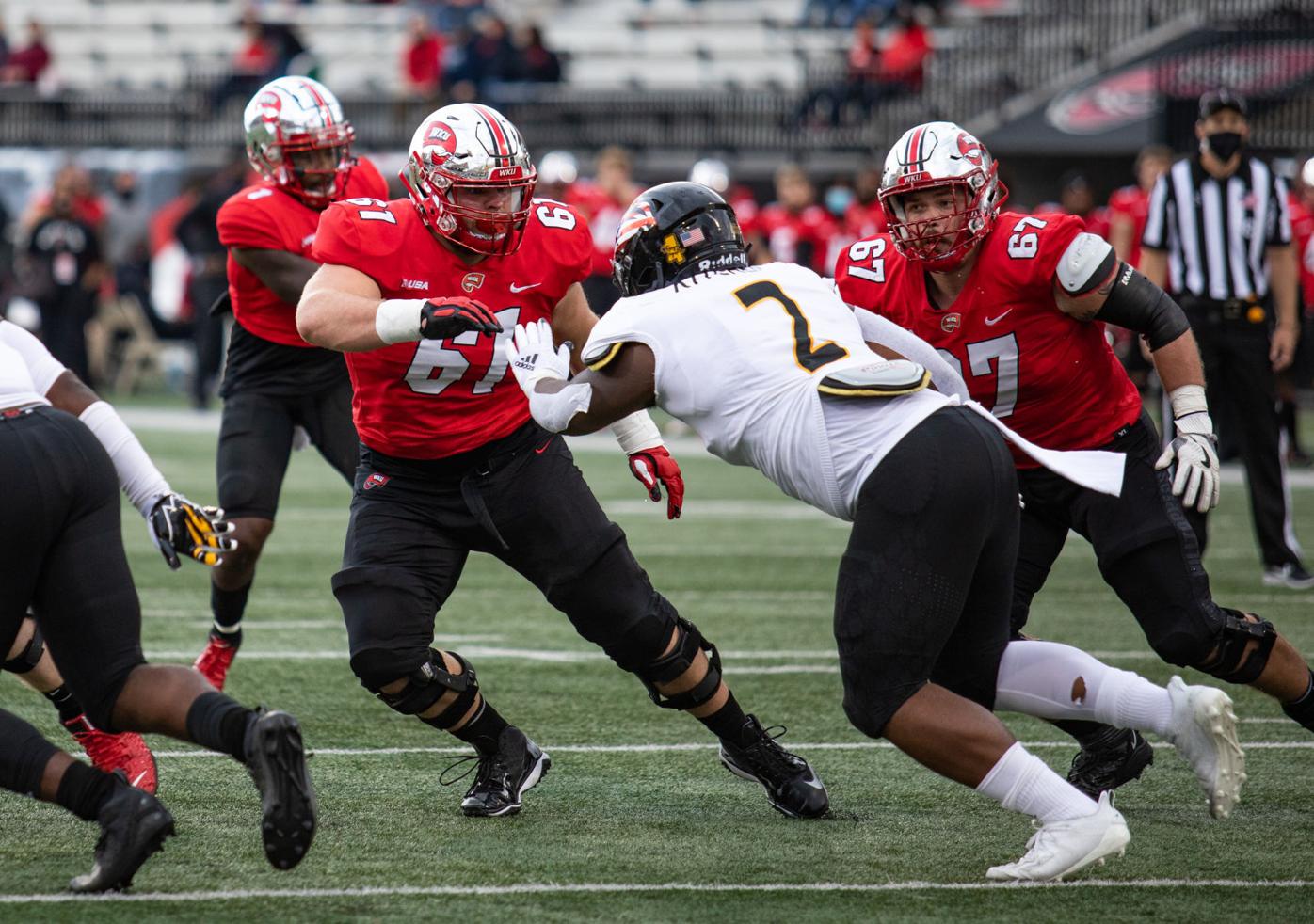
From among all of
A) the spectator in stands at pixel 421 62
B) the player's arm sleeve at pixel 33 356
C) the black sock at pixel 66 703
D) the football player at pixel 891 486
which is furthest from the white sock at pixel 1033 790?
the spectator in stands at pixel 421 62

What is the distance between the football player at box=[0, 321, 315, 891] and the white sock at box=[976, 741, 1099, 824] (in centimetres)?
128

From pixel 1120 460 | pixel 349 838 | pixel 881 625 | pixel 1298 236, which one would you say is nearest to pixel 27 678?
pixel 349 838

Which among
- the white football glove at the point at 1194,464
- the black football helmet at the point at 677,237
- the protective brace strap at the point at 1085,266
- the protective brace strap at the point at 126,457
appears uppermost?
the black football helmet at the point at 677,237

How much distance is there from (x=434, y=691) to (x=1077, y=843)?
148 cm

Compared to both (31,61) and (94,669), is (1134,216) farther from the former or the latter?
(31,61)

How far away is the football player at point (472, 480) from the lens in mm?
4027

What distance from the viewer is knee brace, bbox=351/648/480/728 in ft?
12.9

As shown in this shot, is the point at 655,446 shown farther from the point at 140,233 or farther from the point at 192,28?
the point at 192,28

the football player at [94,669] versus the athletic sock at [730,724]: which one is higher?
the football player at [94,669]

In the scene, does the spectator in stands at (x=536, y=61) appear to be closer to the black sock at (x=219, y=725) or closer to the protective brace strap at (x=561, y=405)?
the protective brace strap at (x=561, y=405)

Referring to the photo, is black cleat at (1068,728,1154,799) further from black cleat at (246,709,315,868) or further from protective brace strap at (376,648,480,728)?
black cleat at (246,709,315,868)

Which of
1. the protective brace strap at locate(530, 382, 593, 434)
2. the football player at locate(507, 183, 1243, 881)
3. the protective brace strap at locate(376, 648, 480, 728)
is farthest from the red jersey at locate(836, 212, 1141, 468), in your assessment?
the protective brace strap at locate(376, 648, 480, 728)

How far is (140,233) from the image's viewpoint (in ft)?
60.6

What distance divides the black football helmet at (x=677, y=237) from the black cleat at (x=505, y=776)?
3.68ft
